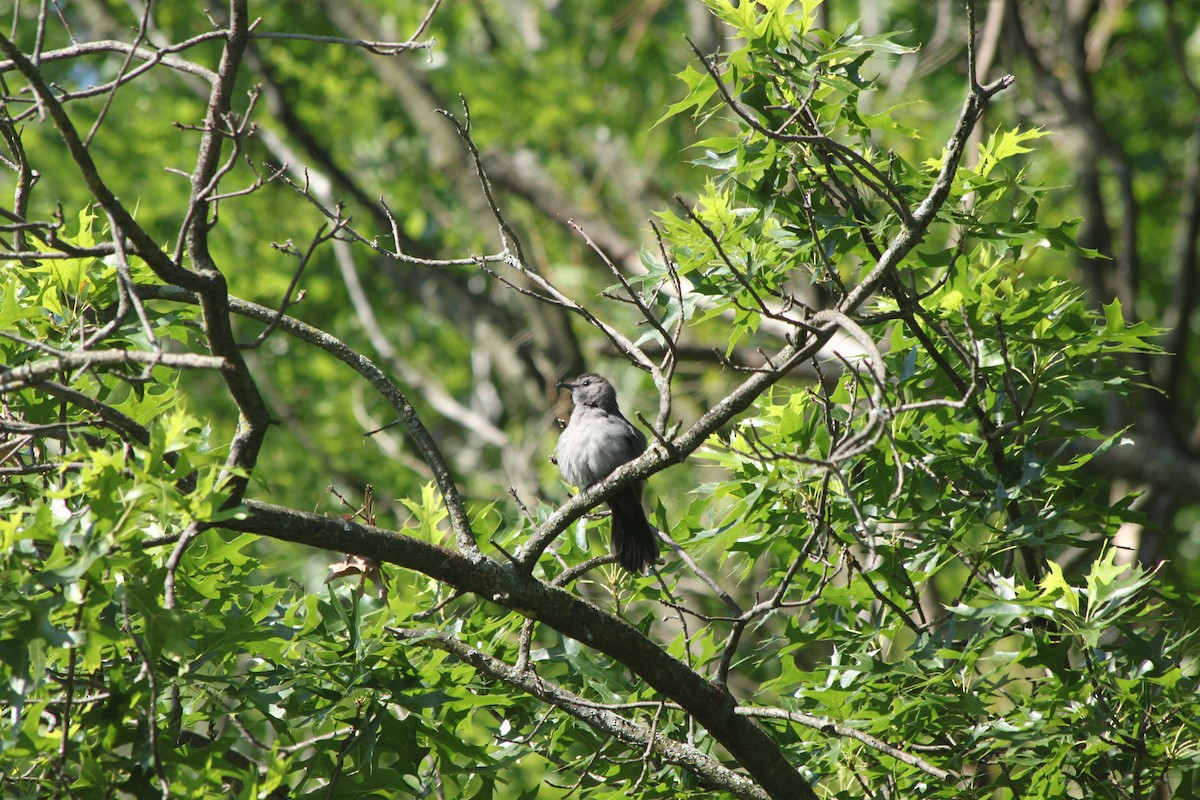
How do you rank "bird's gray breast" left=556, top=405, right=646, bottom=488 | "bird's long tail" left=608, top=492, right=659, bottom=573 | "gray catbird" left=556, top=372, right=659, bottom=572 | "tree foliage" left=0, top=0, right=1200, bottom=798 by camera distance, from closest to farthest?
"tree foliage" left=0, top=0, right=1200, bottom=798 < "bird's long tail" left=608, top=492, right=659, bottom=573 < "gray catbird" left=556, top=372, right=659, bottom=572 < "bird's gray breast" left=556, top=405, right=646, bottom=488

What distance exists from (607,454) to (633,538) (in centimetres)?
133

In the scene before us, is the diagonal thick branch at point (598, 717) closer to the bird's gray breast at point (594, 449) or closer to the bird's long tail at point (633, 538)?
the bird's long tail at point (633, 538)

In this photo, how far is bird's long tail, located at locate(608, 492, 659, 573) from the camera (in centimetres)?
445

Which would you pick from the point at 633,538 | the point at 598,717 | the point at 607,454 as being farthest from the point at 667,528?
the point at 607,454

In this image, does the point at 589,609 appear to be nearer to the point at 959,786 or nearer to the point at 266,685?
the point at 266,685

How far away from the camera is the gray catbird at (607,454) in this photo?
180 inches

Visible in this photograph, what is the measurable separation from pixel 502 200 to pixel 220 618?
8.83 meters

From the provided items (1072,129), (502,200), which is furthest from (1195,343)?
(502,200)

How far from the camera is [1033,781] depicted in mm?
3379

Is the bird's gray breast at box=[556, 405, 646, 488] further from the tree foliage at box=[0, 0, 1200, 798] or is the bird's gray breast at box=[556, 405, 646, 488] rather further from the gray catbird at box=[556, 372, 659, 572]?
the tree foliage at box=[0, 0, 1200, 798]

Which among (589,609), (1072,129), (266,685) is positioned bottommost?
(589,609)

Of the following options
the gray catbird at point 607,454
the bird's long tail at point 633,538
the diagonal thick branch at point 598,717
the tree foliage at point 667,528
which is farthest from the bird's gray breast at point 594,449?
the diagonal thick branch at point 598,717

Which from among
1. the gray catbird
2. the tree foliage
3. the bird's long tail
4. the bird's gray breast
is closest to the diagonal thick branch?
the tree foliage

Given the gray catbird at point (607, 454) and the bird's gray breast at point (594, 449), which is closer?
the gray catbird at point (607, 454)
